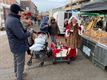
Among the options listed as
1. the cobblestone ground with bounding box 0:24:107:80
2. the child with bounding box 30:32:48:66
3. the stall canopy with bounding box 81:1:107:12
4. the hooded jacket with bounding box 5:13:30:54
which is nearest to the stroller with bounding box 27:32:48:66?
the child with bounding box 30:32:48:66

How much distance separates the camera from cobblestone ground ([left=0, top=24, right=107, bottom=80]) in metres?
6.21

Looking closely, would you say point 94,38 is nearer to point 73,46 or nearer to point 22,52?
point 73,46

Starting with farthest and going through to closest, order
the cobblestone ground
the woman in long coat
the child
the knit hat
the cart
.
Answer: the woman in long coat → the cart → the child → the cobblestone ground → the knit hat

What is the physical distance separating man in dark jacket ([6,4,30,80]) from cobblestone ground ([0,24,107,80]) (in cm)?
97

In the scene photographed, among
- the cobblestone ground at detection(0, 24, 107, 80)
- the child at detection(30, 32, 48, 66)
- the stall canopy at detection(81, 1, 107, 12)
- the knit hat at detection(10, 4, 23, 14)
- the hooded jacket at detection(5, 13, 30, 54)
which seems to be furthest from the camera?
the child at detection(30, 32, 48, 66)

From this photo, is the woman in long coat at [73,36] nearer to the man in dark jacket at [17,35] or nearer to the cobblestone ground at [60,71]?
the cobblestone ground at [60,71]

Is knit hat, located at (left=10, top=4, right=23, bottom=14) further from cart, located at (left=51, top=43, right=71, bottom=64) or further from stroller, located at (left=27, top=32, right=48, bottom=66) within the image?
cart, located at (left=51, top=43, right=71, bottom=64)

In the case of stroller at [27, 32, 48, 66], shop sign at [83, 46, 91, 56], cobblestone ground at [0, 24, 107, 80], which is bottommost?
cobblestone ground at [0, 24, 107, 80]

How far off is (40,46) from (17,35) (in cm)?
239

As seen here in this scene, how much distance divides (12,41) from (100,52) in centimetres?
333

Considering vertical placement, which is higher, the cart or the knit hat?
the knit hat

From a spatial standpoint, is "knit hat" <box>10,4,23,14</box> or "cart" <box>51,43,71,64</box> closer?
"knit hat" <box>10,4,23,14</box>

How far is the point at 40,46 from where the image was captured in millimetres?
7285

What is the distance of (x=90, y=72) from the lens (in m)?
6.68
